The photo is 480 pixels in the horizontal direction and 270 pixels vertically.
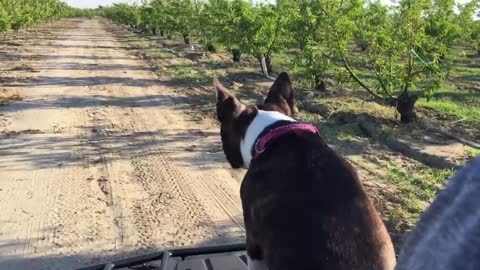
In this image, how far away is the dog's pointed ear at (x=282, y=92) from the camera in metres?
2.94

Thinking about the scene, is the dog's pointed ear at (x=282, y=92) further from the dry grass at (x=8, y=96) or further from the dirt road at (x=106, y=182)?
the dry grass at (x=8, y=96)

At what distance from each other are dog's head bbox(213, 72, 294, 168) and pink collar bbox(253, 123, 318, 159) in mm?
245

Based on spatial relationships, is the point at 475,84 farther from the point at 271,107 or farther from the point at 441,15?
the point at 271,107

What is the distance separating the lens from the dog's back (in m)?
2.00

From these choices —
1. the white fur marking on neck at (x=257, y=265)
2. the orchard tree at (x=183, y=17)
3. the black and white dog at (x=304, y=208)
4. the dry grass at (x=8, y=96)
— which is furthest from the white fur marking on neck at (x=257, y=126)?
the orchard tree at (x=183, y=17)

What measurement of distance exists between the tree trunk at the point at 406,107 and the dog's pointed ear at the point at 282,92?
22.3 ft

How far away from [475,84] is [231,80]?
764cm

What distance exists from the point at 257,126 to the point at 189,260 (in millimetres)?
1321

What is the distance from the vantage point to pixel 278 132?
232 centimetres

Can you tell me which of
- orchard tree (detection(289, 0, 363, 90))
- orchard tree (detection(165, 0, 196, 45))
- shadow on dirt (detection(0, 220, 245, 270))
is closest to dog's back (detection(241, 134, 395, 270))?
shadow on dirt (detection(0, 220, 245, 270))

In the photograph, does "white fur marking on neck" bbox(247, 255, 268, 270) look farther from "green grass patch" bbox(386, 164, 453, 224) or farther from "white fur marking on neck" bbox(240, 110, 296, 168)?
"green grass patch" bbox(386, 164, 453, 224)

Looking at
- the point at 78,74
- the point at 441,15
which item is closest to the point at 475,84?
the point at 441,15

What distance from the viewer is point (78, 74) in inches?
630

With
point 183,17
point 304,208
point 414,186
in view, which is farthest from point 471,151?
point 183,17
